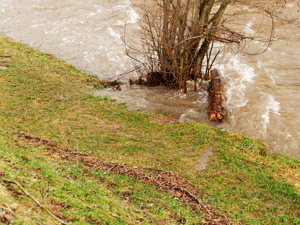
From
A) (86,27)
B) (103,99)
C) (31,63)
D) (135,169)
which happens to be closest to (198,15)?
(103,99)

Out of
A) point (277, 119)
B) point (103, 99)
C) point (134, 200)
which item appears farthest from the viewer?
point (103, 99)

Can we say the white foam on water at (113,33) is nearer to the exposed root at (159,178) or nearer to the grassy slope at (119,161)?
the grassy slope at (119,161)

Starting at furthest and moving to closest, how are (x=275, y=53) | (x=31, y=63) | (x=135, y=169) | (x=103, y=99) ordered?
(x=275, y=53), (x=31, y=63), (x=103, y=99), (x=135, y=169)

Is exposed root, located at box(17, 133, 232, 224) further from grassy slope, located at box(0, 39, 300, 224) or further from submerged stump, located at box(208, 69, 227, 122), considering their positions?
submerged stump, located at box(208, 69, 227, 122)

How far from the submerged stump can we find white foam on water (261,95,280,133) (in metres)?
1.09

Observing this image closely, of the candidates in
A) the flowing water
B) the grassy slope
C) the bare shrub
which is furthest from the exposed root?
the bare shrub

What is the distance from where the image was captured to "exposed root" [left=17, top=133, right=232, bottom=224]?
520cm

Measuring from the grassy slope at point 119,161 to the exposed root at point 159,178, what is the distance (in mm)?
182

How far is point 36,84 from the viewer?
1019 cm

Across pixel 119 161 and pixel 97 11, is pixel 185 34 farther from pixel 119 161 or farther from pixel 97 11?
pixel 97 11

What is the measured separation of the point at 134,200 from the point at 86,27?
13.2 m

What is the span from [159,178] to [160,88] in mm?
5296

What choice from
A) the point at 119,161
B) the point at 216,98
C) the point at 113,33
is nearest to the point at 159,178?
the point at 119,161

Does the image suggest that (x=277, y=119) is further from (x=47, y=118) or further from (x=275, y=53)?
(x=47, y=118)
